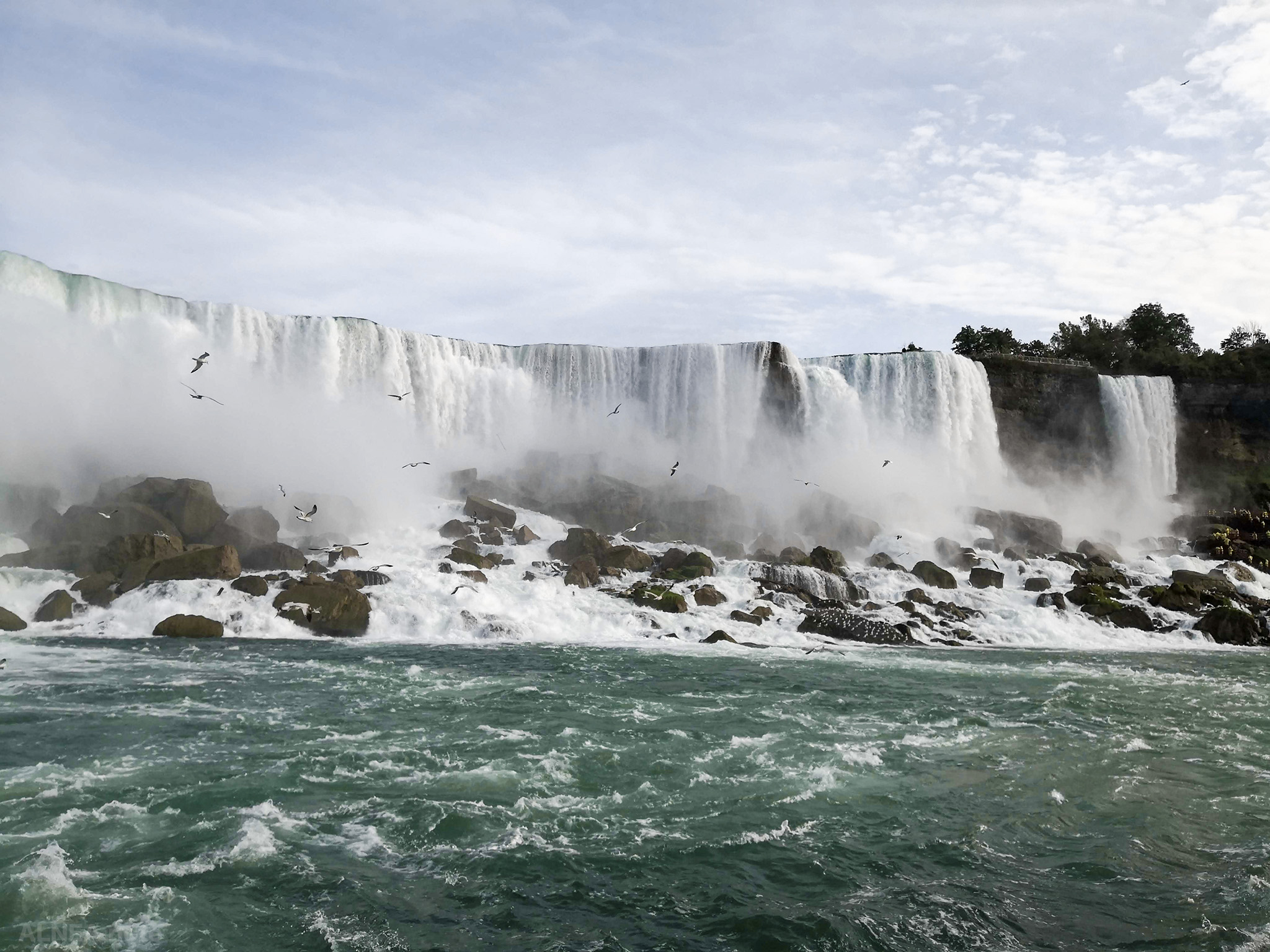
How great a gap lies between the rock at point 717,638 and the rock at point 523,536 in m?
9.45

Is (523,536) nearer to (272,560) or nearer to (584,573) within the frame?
(584,573)

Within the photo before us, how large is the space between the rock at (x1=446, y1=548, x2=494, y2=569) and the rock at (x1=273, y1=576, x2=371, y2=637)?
4484mm

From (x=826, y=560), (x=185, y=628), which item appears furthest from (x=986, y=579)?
(x=185, y=628)

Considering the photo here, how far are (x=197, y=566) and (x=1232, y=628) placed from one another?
2564 centimetres

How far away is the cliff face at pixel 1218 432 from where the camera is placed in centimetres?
4288

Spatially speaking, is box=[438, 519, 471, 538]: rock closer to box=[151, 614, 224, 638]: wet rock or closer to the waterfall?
box=[151, 614, 224, 638]: wet rock

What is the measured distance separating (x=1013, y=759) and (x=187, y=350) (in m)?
29.0

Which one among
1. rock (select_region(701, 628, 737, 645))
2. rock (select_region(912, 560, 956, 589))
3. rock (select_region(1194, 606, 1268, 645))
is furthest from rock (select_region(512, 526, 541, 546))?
rock (select_region(1194, 606, 1268, 645))

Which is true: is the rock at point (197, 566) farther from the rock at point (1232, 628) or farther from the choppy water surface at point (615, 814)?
the rock at point (1232, 628)

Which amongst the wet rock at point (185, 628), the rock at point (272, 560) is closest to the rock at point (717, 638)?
the wet rock at point (185, 628)

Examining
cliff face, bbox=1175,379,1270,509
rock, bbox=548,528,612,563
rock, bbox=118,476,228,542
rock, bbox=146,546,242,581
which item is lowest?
rock, bbox=548,528,612,563

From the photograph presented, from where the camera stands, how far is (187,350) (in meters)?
30.6

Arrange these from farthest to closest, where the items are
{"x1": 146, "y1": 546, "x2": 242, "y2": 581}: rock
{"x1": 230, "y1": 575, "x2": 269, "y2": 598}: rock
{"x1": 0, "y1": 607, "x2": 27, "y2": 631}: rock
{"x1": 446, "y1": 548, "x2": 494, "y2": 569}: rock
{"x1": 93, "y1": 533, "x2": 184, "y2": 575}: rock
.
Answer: {"x1": 446, "y1": 548, "x2": 494, "y2": 569}: rock → {"x1": 93, "y1": 533, "x2": 184, "y2": 575}: rock → {"x1": 146, "y1": 546, "x2": 242, "y2": 581}: rock → {"x1": 230, "y1": 575, "x2": 269, "y2": 598}: rock → {"x1": 0, "y1": 607, "x2": 27, "y2": 631}: rock

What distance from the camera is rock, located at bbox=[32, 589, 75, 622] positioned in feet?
62.2
